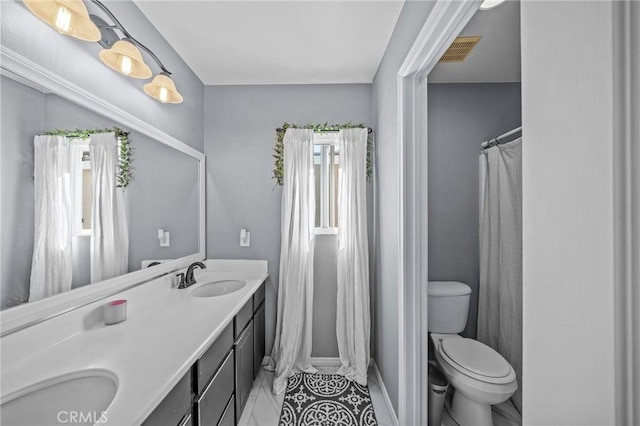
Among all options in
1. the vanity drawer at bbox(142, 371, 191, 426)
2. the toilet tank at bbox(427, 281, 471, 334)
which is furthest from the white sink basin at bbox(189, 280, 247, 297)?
the toilet tank at bbox(427, 281, 471, 334)

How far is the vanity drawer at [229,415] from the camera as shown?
137 cm

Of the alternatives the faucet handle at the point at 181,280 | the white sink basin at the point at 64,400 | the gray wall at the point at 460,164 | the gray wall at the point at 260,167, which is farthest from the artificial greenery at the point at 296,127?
the white sink basin at the point at 64,400

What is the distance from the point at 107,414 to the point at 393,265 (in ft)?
4.74

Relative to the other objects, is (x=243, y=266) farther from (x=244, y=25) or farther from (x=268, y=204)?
(x=244, y=25)

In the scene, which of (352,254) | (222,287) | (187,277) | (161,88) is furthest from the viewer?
(352,254)

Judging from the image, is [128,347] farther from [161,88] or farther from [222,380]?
[161,88]

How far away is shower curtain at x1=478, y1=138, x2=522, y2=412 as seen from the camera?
1.89m

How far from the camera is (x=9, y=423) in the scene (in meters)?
0.76

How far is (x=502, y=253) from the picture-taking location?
6.50 feet

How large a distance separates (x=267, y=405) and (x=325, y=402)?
1.34 feet

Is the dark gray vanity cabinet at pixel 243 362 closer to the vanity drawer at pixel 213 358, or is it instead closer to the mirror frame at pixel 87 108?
the vanity drawer at pixel 213 358

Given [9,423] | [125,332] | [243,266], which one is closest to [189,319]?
[125,332]

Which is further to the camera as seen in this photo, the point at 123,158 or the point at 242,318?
the point at 242,318

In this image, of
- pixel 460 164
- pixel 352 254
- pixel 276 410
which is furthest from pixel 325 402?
pixel 460 164
